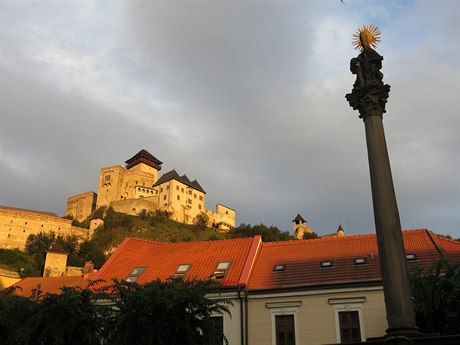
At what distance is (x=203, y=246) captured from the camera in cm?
2888

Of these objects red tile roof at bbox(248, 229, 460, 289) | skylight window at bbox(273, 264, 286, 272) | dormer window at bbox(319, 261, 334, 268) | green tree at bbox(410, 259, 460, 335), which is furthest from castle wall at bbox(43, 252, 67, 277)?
green tree at bbox(410, 259, 460, 335)

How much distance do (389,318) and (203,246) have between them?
18.8 meters

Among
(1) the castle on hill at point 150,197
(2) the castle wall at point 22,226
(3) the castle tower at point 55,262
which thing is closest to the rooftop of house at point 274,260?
(3) the castle tower at point 55,262

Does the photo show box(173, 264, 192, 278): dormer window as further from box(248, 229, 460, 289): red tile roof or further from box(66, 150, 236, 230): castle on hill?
box(66, 150, 236, 230): castle on hill

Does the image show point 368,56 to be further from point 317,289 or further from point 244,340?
point 244,340

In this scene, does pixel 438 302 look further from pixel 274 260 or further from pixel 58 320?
pixel 58 320

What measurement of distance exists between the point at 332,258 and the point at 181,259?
7995 millimetres

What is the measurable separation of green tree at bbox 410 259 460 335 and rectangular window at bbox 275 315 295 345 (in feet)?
21.4

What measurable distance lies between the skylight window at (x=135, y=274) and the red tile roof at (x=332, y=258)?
615 cm

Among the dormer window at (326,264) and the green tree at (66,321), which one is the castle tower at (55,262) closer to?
the dormer window at (326,264)

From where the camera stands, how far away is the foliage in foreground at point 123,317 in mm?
16266

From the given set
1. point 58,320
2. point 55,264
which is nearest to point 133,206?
point 55,264

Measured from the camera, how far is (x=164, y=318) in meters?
16.4

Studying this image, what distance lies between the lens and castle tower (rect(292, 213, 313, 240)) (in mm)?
125938
